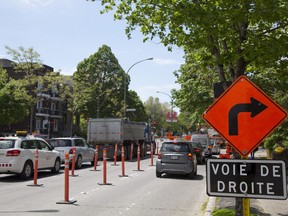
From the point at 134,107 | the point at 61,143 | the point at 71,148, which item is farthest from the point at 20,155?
the point at 134,107

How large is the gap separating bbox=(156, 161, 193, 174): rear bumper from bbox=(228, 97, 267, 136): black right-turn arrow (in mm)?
11704

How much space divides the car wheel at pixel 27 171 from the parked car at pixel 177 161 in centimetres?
530

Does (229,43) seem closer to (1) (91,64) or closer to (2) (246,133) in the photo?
(2) (246,133)

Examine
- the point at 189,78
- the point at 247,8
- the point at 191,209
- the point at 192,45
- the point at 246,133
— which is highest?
the point at 189,78

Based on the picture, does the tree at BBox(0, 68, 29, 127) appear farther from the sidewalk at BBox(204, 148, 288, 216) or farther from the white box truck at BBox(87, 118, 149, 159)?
the sidewalk at BBox(204, 148, 288, 216)

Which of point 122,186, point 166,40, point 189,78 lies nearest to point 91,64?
point 189,78

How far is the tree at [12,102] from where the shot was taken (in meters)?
37.2

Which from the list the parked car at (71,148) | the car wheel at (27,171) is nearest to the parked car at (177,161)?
the car wheel at (27,171)

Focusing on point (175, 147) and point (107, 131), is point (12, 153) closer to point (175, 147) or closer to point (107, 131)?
point (175, 147)

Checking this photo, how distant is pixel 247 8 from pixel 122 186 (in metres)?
8.06

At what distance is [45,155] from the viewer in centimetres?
1666

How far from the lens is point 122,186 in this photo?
1344 cm

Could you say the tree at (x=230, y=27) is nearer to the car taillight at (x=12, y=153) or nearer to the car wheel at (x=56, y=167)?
the car taillight at (x=12, y=153)

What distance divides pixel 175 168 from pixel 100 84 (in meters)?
44.8
